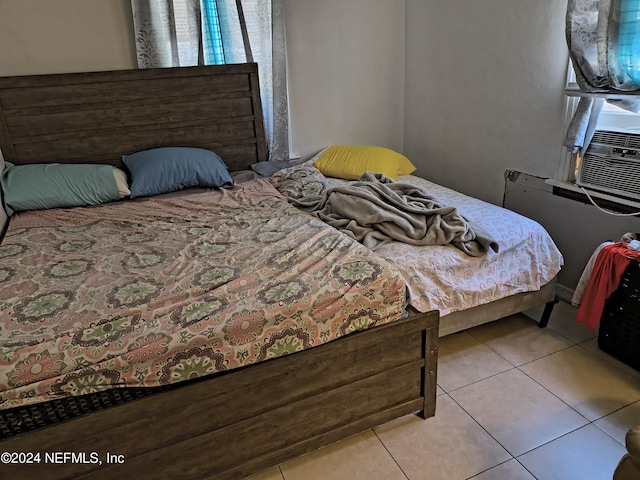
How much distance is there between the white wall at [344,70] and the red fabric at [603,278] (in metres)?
2.02

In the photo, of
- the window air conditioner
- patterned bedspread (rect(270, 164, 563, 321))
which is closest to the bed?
patterned bedspread (rect(270, 164, 563, 321))

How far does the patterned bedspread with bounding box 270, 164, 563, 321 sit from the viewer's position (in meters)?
1.88

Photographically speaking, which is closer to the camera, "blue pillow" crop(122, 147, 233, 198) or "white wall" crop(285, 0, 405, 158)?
"blue pillow" crop(122, 147, 233, 198)

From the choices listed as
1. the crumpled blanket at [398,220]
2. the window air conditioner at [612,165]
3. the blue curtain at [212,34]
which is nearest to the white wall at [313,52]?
the blue curtain at [212,34]

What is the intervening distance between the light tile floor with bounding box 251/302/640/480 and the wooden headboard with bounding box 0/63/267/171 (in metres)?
2.05

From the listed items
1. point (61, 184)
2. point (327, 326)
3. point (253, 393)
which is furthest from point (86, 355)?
point (61, 184)

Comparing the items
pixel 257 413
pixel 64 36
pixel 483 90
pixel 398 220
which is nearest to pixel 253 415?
pixel 257 413

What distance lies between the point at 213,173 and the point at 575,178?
81.3 inches

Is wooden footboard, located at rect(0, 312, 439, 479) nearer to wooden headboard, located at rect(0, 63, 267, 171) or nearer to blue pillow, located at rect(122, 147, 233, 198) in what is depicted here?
blue pillow, located at rect(122, 147, 233, 198)

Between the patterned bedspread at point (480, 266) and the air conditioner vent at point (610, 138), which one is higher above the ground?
the air conditioner vent at point (610, 138)

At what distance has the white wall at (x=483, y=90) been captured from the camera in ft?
8.13

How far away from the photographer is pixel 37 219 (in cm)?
238

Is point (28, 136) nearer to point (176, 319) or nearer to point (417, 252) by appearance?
point (176, 319)

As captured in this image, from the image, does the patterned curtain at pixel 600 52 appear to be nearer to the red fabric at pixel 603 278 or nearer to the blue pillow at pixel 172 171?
the red fabric at pixel 603 278
